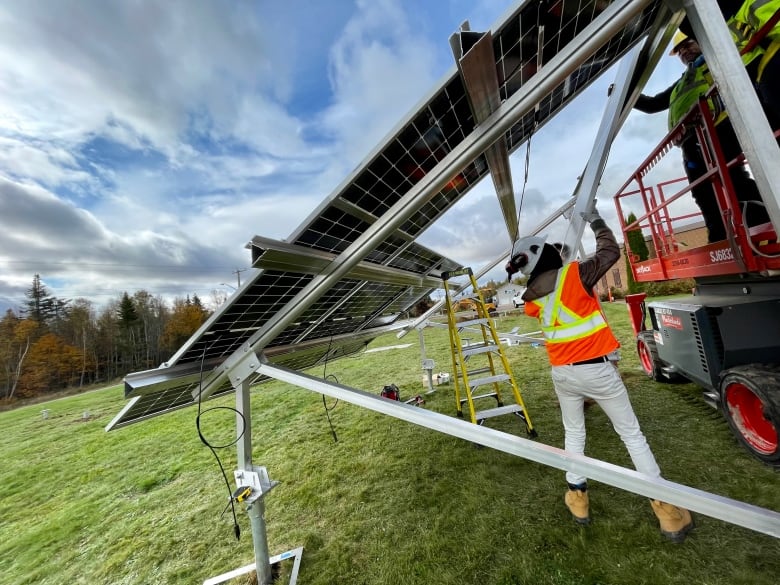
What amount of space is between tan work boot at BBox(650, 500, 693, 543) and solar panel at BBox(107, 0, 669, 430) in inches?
116

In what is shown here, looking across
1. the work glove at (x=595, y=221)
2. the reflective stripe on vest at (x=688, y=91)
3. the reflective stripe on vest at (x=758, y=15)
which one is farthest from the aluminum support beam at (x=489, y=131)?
the reflective stripe on vest at (x=688, y=91)

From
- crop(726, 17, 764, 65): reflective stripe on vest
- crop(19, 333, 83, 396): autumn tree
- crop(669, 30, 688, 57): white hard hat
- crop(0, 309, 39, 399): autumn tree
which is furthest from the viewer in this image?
crop(19, 333, 83, 396): autumn tree

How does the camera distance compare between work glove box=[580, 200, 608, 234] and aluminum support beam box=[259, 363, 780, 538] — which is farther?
work glove box=[580, 200, 608, 234]

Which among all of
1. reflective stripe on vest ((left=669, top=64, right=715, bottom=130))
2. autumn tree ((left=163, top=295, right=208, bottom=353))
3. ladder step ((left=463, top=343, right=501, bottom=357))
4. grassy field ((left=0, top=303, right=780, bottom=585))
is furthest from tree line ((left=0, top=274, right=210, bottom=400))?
reflective stripe on vest ((left=669, top=64, right=715, bottom=130))

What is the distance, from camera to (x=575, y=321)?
7.95 feet

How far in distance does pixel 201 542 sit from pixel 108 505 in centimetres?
298

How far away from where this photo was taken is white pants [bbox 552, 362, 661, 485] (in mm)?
2223

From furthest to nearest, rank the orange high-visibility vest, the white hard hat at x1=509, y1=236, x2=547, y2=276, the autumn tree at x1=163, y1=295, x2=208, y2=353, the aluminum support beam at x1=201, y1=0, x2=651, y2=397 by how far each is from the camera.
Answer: the autumn tree at x1=163, y1=295, x2=208, y2=353 < the white hard hat at x1=509, y1=236, x2=547, y2=276 < the orange high-visibility vest < the aluminum support beam at x1=201, y1=0, x2=651, y2=397

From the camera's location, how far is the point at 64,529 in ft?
14.6

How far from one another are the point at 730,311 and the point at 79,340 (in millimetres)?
50647

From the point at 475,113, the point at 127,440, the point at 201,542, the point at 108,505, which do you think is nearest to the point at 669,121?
the point at 475,113

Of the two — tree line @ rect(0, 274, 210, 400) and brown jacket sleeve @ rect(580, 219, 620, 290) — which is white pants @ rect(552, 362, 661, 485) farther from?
tree line @ rect(0, 274, 210, 400)

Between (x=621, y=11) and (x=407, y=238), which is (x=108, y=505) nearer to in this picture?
(x=407, y=238)

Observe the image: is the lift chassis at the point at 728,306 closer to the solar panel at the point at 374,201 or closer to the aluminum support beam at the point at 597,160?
the aluminum support beam at the point at 597,160
